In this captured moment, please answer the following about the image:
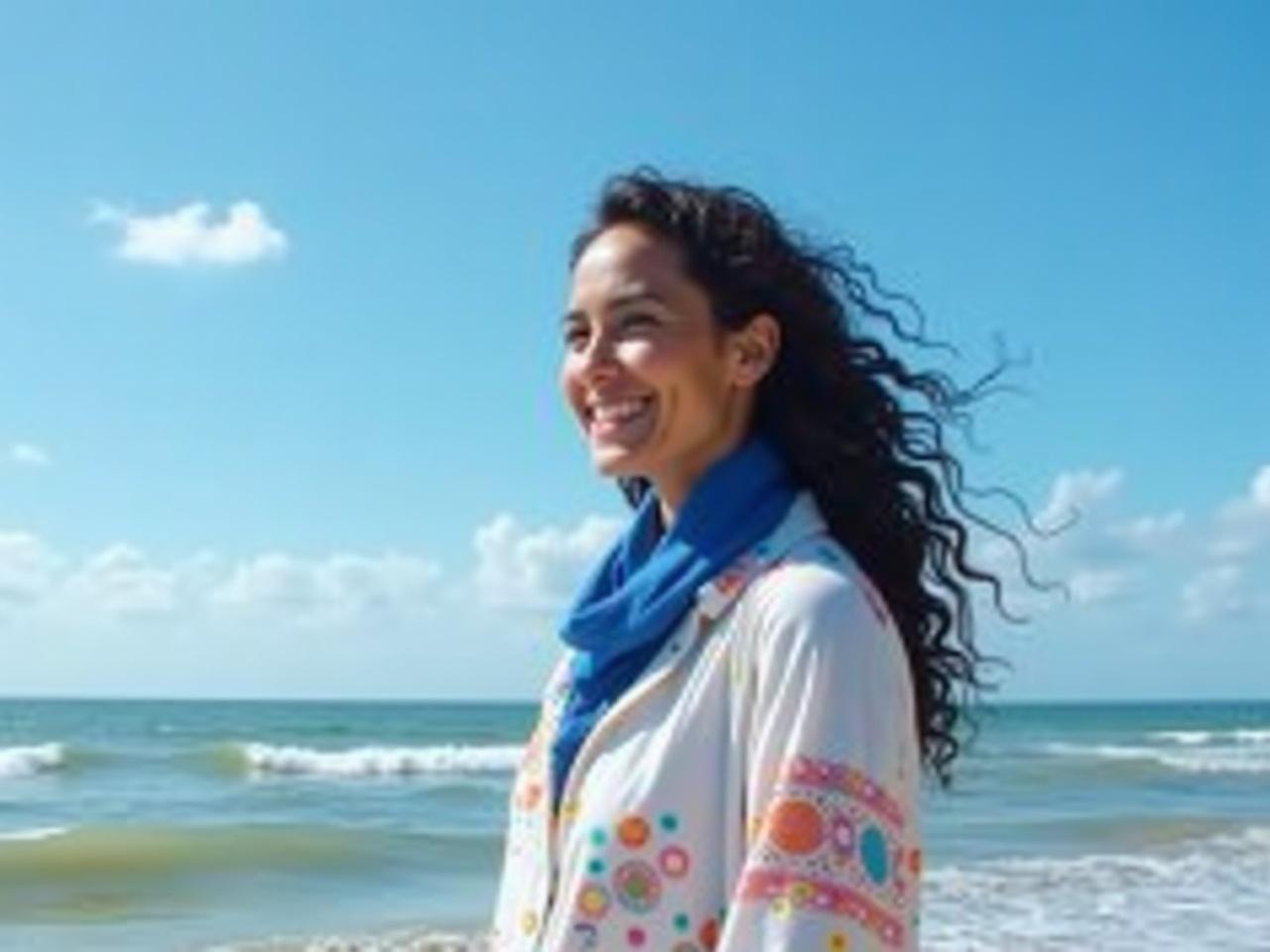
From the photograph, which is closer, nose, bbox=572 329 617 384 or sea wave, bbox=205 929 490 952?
nose, bbox=572 329 617 384

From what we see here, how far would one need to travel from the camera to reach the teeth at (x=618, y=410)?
201 cm

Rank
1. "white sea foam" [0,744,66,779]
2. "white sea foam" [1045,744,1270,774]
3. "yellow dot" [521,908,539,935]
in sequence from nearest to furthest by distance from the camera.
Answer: "yellow dot" [521,908,539,935], "white sea foam" [0,744,66,779], "white sea foam" [1045,744,1270,774]

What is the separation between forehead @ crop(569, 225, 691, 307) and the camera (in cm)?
201

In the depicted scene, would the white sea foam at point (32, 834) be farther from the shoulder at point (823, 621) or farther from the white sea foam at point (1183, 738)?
the white sea foam at point (1183, 738)

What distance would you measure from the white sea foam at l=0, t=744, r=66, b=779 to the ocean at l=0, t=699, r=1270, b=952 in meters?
0.07

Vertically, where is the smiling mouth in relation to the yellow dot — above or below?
above

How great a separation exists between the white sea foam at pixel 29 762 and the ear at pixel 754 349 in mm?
27677

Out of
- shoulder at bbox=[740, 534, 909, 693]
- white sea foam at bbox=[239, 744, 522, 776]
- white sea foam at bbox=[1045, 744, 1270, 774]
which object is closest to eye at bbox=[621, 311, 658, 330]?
shoulder at bbox=[740, 534, 909, 693]

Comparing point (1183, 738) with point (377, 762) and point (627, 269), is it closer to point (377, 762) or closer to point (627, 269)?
point (377, 762)

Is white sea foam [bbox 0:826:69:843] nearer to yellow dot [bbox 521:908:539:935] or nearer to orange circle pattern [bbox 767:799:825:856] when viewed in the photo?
yellow dot [bbox 521:908:539:935]

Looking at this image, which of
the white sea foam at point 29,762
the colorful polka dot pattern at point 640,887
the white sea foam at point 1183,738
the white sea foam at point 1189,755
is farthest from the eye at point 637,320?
the white sea foam at point 1183,738

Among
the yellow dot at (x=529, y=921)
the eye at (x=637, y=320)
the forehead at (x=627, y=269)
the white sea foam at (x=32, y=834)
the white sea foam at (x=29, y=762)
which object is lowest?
the yellow dot at (x=529, y=921)

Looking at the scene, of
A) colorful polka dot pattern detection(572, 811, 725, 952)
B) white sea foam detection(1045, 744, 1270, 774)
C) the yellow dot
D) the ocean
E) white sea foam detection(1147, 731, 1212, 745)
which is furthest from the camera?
white sea foam detection(1147, 731, 1212, 745)

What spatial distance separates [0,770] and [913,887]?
1146 inches
